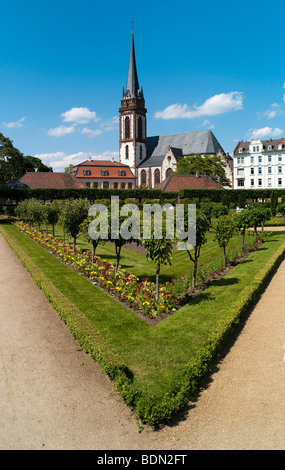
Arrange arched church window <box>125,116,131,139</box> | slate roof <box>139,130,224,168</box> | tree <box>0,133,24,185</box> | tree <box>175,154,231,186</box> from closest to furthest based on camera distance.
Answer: tree <box>0,133,24,185</box>, tree <box>175,154,231,186</box>, slate roof <box>139,130,224,168</box>, arched church window <box>125,116,131,139</box>

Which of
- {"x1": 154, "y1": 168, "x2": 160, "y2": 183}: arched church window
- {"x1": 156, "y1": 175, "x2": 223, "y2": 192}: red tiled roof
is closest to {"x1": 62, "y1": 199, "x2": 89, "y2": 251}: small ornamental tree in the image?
{"x1": 156, "y1": 175, "x2": 223, "y2": 192}: red tiled roof

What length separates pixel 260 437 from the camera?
629cm

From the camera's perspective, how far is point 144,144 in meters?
110

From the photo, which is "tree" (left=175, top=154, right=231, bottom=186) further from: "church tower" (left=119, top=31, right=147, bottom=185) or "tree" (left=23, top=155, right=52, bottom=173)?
"tree" (left=23, top=155, right=52, bottom=173)

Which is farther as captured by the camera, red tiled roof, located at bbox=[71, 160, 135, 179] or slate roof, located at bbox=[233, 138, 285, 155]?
red tiled roof, located at bbox=[71, 160, 135, 179]

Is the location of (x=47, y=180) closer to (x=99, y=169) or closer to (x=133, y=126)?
(x=99, y=169)

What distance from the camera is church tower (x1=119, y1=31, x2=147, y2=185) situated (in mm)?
104000

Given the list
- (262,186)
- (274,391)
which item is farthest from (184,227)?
(262,186)

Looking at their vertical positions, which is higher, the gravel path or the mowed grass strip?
the mowed grass strip

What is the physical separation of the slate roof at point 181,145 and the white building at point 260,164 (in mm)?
11041

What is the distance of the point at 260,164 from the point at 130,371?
261 feet

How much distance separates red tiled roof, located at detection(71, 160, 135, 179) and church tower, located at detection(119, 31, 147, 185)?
442 inches

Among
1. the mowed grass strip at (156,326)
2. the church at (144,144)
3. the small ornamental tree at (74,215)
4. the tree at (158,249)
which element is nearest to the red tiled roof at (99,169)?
the church at (144,144)

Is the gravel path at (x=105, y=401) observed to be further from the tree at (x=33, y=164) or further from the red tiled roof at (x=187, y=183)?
the tree at (x=33, y=164)
